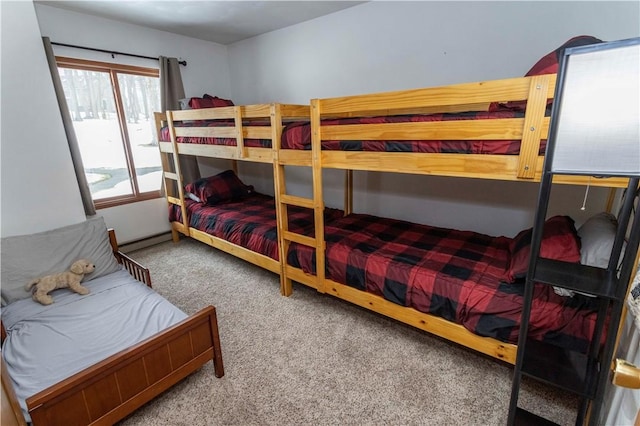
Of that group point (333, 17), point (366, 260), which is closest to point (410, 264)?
point (366, 260)

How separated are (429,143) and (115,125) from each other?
3529mm

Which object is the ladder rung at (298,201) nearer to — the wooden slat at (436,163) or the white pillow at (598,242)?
the wooden slat at (436,163)

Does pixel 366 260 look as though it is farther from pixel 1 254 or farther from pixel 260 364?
pixel 1 254

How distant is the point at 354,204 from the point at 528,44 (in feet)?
6.78

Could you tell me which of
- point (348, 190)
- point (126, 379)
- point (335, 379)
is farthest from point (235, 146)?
point (335, 379)

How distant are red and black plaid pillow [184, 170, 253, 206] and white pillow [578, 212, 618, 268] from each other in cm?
344

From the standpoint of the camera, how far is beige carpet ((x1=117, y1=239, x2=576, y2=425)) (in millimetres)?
1593

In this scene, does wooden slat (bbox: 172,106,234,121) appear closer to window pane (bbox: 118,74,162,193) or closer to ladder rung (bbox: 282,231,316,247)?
window pane (bbox: 118,74,162,193)

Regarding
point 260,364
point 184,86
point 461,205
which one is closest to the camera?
point 260,364

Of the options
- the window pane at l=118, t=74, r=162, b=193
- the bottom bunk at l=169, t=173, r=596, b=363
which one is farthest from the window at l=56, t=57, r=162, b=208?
the bottom bunk at l=169, t=173, r=596, b=363

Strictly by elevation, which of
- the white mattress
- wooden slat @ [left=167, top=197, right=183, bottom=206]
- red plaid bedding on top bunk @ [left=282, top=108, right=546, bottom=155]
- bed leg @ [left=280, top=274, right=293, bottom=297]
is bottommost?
bed leg @ [left=280, top=274, right=293, bottom=297]

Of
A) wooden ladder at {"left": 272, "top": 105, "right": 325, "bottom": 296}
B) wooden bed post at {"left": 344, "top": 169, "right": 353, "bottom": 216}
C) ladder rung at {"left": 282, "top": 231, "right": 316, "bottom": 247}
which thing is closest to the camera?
wooden ladder at {"left": 272, "top": 105, "right": 325, "bottom": 296}

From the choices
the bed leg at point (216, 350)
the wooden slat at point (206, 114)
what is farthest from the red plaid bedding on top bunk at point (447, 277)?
the wooden slat at point (206, 114)

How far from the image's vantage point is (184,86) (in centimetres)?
398
